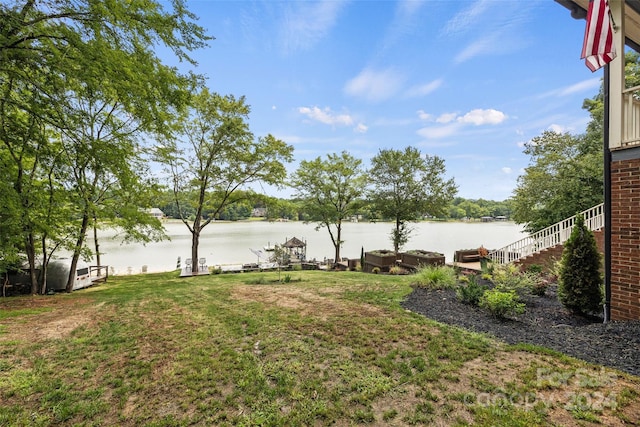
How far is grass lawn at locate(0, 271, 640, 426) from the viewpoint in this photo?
2.42 meters

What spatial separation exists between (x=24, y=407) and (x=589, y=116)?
917 inches

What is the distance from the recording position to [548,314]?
17.3 feet

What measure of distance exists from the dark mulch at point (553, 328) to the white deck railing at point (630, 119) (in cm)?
294

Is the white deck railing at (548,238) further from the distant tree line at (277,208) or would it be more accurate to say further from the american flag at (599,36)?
the american flag at (599,36)

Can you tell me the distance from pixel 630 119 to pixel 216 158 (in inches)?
674

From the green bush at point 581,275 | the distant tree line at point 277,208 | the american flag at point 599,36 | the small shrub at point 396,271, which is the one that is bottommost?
the small shrub at point 396,271

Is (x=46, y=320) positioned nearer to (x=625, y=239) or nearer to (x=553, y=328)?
(x=553, y=328)

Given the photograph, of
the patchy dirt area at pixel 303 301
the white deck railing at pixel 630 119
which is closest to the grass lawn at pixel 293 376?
the patchy dirt area at pixel 303 301

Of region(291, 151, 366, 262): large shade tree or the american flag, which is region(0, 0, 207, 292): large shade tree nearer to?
the american flag

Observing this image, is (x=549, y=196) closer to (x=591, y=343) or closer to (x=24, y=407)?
(x=591, y=343)

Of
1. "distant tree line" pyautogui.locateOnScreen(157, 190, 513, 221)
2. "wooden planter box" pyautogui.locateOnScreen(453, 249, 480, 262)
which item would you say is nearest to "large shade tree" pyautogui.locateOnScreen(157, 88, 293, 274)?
"distant tree line" pyautogui.locateOnScreen(157, 190, 513, 221)

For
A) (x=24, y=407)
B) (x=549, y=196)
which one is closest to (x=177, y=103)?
(x=24, y=407)

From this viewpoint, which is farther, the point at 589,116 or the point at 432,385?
the point at 589,116

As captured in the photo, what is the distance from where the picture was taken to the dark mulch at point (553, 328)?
133 inches
